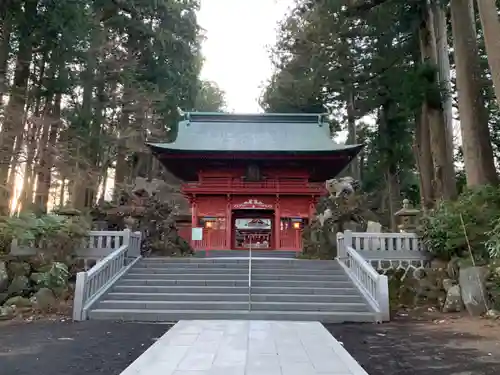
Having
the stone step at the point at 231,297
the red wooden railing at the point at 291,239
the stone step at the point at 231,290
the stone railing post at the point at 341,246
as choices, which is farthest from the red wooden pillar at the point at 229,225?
the stone step at the point at 231,297

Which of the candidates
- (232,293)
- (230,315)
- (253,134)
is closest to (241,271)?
(232,293)

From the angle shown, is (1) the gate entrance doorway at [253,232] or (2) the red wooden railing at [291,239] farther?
(1) the gate entrance doorway at [253,232]

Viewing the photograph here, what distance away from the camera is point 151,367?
3.91m

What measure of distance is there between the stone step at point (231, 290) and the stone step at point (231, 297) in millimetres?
208

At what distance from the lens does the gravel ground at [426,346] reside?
13.4ft

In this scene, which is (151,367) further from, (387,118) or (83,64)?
(387,118)

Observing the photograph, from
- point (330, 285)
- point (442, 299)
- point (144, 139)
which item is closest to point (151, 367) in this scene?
point (330, 285)

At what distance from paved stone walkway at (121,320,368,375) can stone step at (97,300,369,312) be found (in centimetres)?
145

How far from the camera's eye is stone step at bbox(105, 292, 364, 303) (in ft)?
26.2

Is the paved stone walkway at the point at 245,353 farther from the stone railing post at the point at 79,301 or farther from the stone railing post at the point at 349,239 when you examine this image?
the stone railing post at the point at 349,239

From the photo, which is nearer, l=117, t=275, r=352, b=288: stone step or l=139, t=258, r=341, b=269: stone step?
l=117, t=275, r=352, b=288: stone step

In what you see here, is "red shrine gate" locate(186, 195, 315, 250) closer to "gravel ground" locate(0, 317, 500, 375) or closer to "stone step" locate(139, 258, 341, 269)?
"stone step" locate(139, 258, 341, 269)

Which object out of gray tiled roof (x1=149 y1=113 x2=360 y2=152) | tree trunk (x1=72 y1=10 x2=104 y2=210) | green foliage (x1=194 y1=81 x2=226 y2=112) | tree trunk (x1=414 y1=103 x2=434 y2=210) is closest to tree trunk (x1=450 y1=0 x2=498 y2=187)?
tree trunk (x1=414 y1=103 x2=434 y2=210)

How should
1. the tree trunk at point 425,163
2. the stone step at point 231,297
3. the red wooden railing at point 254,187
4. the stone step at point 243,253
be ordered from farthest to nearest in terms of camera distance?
1. the red wooden railing at point 254,187
2. the stone step at point 243,253
3. the tree trunk at point 425,163
4. the stone step at point 231,297
